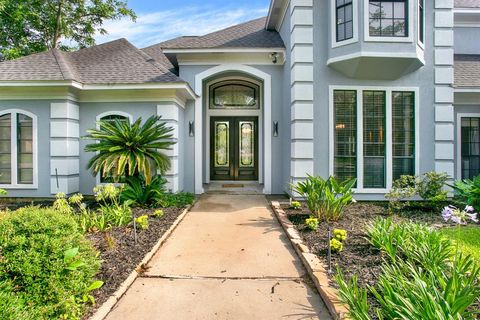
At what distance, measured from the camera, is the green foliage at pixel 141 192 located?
23.5ft

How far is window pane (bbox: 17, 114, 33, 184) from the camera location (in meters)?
8.32

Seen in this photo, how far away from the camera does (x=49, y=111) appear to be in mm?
8234

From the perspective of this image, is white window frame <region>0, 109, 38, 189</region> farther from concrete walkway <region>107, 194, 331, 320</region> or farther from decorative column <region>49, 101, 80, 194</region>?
concrete walkway <region>107, 194, 331, 320</region>

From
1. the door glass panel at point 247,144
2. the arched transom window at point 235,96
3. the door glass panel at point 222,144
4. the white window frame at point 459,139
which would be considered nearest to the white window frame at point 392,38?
the white window frame at point 459,139

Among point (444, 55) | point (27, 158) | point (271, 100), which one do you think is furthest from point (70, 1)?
point (444, 55)

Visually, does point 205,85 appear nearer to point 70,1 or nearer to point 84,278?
point 84,278

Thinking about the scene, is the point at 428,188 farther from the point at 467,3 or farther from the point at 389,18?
the point at 467,3

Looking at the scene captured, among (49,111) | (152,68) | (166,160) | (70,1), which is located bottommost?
(166,160)

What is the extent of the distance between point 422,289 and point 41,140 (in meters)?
9.10

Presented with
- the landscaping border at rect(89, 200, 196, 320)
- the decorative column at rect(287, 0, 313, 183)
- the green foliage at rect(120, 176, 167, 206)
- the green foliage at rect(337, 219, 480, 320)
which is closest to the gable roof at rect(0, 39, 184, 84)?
the green foliage at rect(120, 176, 167, 206)

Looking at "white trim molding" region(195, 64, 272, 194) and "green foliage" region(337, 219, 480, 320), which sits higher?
"white trim molding" region(195, 64, 272, 194)

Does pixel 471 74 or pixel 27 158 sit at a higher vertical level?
pixel 471 74

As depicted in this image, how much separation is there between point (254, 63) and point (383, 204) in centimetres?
550

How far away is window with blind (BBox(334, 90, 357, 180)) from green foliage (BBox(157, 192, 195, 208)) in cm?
398
